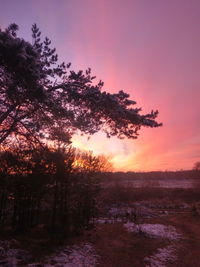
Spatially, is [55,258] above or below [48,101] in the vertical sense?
below

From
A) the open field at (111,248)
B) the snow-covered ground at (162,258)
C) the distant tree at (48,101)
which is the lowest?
the snow-covered ground at (162,258)

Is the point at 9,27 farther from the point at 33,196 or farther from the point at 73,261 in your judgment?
the point at 33,196

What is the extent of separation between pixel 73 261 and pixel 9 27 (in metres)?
9.64

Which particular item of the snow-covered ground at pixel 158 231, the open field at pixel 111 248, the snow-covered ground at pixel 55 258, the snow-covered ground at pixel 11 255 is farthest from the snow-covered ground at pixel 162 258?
the snow-covered ground at pixel 11 255

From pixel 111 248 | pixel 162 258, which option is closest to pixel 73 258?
pixel 111 248

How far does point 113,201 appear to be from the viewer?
126ft

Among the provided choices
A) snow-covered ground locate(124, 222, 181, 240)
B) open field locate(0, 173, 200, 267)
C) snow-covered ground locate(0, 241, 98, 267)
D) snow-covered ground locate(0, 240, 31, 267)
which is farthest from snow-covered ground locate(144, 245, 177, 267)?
snow-covered ground locate(0, 240, 31, 267)

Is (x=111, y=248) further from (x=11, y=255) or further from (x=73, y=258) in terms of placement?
(x=11, y=255)

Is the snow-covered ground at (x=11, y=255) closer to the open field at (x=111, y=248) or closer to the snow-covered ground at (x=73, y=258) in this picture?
the open field at (x=111, y=248)

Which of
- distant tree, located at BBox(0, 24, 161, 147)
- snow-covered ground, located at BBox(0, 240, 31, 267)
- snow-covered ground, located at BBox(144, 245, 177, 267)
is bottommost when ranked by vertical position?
snow-covered ground, located at BBox(144, 245, 177, 267)

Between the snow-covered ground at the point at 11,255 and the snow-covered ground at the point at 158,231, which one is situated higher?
the snow-covered ground at the point at 11,255

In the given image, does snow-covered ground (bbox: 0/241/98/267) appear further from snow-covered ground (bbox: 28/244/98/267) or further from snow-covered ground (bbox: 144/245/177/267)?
snow-covered ground (bbox: 144/245/177/267)

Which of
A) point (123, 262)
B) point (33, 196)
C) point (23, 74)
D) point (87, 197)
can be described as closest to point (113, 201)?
point (87, 197)

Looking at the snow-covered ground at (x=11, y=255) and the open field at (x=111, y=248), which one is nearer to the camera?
the snow-covered ground at (x=11, y=255)
